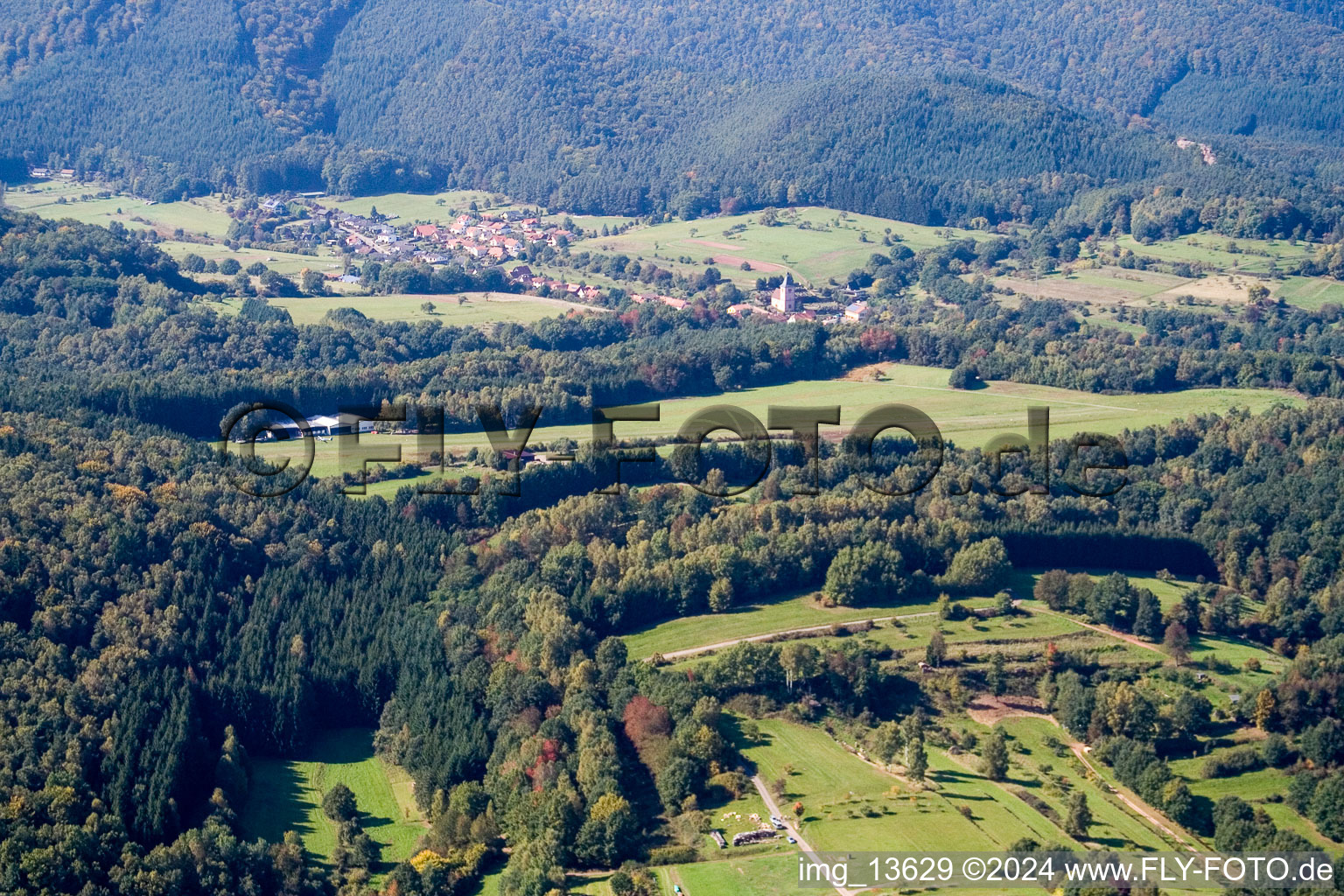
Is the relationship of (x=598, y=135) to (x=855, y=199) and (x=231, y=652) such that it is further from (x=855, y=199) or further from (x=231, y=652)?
(x=231, y=652)

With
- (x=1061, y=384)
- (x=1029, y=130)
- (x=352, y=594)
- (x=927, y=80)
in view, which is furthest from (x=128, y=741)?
(x=927, y=80)

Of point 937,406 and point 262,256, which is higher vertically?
point 262,256

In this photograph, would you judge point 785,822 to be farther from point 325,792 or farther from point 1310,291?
point 1310,291

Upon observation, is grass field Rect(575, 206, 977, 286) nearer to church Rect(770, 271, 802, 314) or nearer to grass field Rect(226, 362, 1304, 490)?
church Rect(770, 271, 802, 314)

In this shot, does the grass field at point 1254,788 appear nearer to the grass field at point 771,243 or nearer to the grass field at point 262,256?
the grass field at point 771,243

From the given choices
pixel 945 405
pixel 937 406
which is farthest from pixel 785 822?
pixel 945 405

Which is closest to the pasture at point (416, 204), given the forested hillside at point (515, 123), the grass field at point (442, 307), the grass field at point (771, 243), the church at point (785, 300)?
the forested hillside at point (515, 123)
